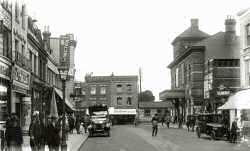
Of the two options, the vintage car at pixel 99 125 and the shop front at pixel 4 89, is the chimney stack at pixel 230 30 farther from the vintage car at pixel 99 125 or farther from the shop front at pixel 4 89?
the shop front at pixel 4 89

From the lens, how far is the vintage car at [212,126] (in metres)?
29.3

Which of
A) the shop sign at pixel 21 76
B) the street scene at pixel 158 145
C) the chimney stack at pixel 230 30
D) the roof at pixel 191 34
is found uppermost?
the roof at pixel 191 34

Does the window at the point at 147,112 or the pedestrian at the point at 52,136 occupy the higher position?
the pedestrian at the point at 52,136

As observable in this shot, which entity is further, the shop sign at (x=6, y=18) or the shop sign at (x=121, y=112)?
the shop sign at (x=121, y=112)

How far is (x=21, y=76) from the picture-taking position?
26.1 meters

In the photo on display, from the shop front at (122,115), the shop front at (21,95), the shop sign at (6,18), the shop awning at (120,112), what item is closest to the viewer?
the shop sign at (6,18)

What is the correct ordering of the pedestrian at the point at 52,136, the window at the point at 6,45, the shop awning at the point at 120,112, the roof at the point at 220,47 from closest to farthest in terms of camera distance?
the pedestrian at the point at 52,136
the window at the point at 6,45
the roof at the point at 220,47
the shop awning at the point at 120,112

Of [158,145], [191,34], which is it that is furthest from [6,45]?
[191,34]

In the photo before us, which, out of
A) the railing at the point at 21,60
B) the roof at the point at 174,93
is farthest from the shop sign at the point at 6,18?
the roof at the point at 174,93

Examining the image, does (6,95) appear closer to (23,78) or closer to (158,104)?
(23,78)

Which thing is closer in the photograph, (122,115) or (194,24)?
(194,24)

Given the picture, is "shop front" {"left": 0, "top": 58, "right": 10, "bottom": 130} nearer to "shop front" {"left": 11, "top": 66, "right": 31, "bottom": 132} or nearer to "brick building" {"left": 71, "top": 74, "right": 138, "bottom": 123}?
"shop front" {"left": 11, "top": 66, "right": 31, "bottom": 132}

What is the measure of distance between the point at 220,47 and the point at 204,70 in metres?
3.46

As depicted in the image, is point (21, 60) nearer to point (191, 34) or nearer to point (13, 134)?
point (13, 134)
